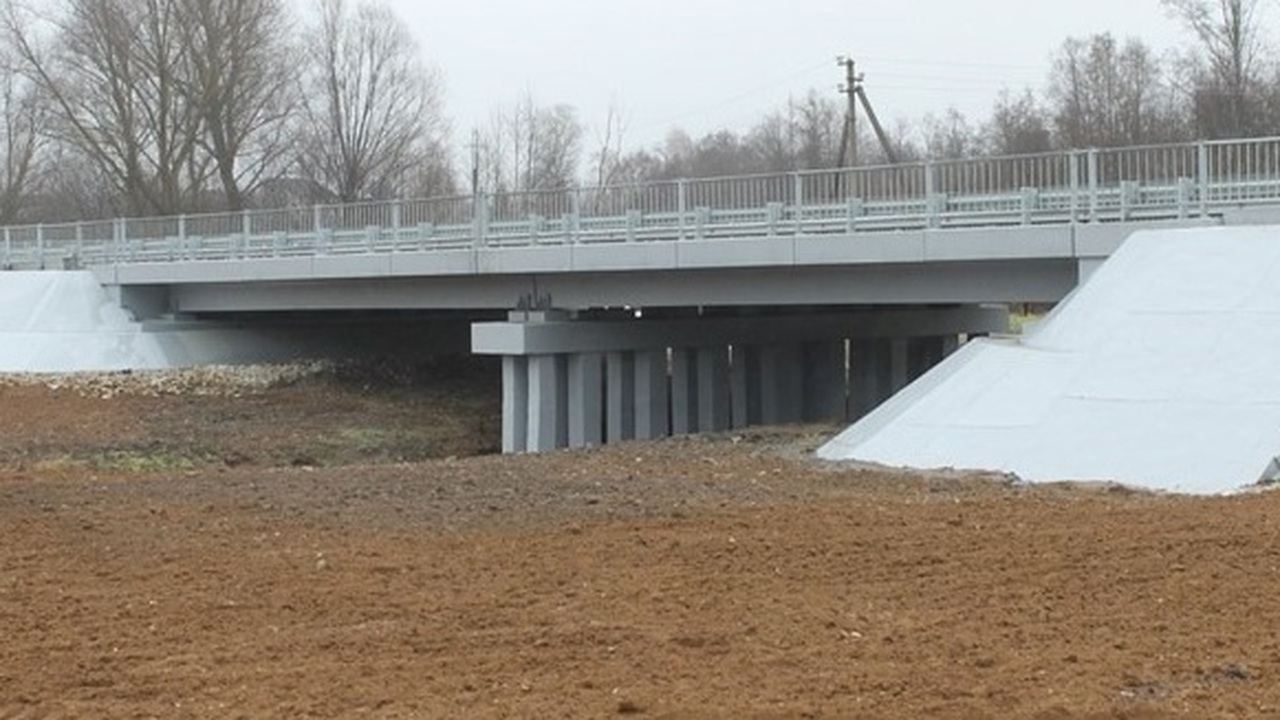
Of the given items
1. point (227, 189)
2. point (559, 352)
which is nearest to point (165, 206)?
point (227, 189)

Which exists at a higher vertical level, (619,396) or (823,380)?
(823,380)

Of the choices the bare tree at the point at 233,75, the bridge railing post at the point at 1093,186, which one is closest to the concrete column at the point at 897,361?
the bridge railing post at the point at 1093,186

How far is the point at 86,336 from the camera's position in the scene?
Result: 40.2 m

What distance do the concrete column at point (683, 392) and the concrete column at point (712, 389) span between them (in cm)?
14

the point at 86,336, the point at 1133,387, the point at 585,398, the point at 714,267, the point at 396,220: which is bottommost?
the point at 585,398

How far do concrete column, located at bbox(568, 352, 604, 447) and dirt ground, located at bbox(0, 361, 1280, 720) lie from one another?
14.0 metres

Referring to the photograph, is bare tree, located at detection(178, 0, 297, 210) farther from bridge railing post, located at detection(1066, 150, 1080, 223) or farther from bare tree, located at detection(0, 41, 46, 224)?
bridge railing post, located at detection(1066, 150, 1080, 223)

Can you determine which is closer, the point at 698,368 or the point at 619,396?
the point at 619,396

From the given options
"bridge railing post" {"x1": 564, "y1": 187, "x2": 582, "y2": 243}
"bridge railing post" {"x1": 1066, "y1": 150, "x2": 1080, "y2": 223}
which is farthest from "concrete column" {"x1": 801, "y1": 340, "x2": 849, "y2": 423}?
"bridge railing post" {"x1": 1066, "y1": 150, "x2": 1080, "y2": 223}

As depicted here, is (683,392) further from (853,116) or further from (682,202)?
(853,116)

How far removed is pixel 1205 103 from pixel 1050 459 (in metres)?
52.9

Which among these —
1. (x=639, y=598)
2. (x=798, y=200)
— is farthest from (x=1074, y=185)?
(x=639, y=598)

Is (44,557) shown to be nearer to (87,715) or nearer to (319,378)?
(87,715)

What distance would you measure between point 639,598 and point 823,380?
1007 inches
